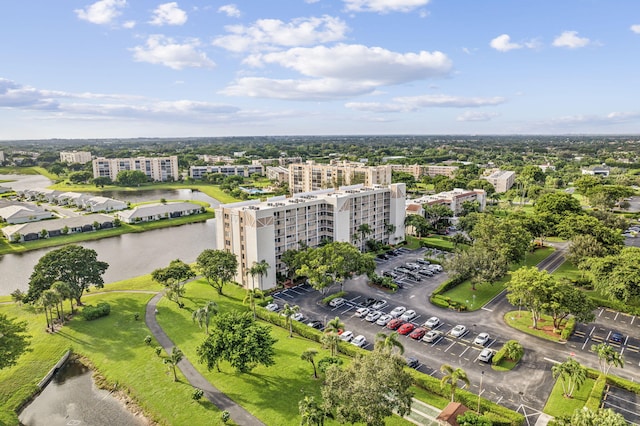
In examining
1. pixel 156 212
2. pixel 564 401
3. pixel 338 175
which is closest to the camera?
pixel 564 401

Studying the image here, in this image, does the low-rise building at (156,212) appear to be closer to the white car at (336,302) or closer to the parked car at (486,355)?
the white car at (336,302)

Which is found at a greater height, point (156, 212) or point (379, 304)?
point (156, 212)

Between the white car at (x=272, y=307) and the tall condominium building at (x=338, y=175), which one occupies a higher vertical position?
the tall condominium building at (x=338, y=175)

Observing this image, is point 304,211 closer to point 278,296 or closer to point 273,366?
point 278,296

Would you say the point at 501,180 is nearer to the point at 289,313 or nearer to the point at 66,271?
the point at 289,313

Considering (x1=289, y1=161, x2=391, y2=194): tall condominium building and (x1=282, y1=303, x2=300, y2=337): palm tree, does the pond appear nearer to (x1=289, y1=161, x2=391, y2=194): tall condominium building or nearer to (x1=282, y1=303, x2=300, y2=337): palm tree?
(x1=282, y1=303, x2=300, y2=337): palm tree

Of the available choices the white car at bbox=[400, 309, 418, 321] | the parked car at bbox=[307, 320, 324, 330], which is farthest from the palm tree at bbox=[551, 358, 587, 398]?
the parked car at bbox=[307, 320, 324, 330]

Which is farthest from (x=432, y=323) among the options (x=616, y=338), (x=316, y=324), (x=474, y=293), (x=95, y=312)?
(x=95, y=312)

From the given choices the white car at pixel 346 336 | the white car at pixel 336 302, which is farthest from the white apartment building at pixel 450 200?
the white car at pixel 346 336
